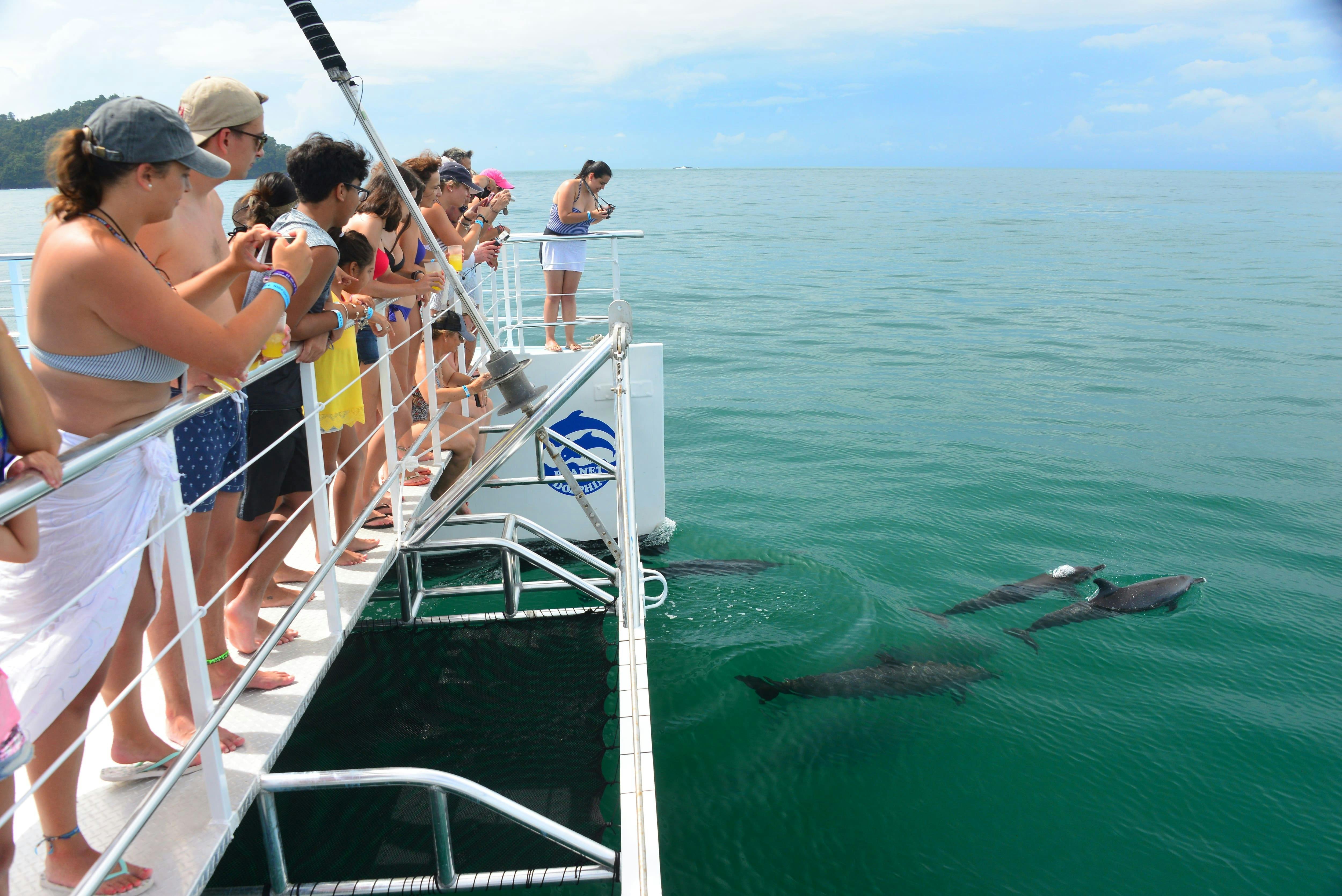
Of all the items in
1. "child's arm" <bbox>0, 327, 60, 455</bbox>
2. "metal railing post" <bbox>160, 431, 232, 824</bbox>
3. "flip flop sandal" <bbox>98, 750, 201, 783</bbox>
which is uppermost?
"child's arm" <bbox>0, 327, 60, 455</bbox>

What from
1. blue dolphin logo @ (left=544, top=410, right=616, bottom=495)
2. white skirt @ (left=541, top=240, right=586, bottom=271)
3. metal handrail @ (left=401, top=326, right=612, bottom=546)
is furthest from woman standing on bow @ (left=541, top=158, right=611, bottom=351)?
metal handrail @ (left=401, top=326, right=612, bottom=546)

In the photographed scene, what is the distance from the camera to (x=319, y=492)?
3246 millimetres

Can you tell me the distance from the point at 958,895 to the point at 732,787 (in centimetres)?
126

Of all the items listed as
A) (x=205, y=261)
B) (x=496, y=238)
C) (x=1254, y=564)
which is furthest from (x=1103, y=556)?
(x=205, y=261)

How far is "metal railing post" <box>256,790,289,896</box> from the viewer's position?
2.61 m

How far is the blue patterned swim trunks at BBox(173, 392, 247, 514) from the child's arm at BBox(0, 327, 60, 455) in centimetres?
73

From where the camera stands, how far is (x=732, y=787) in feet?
16.0

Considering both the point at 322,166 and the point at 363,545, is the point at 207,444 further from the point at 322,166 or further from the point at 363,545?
the point at 363,545

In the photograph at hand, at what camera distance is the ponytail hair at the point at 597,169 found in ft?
27.7

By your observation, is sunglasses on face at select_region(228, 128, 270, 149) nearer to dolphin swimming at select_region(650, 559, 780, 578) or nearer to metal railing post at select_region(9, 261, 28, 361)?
metal railing post at select_region(9, 261, 28, 361)

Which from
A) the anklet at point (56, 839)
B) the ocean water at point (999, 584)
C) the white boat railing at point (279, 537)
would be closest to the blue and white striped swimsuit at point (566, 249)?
the ocean water at point (999, 584)

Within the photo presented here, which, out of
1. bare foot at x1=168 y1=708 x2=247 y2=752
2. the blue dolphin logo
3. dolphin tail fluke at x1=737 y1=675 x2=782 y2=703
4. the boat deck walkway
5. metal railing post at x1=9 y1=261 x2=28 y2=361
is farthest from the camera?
the blue dolphin logo

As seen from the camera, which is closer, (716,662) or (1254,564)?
(716,662)

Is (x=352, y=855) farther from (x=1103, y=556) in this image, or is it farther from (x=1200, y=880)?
(x=1103, y=556)
